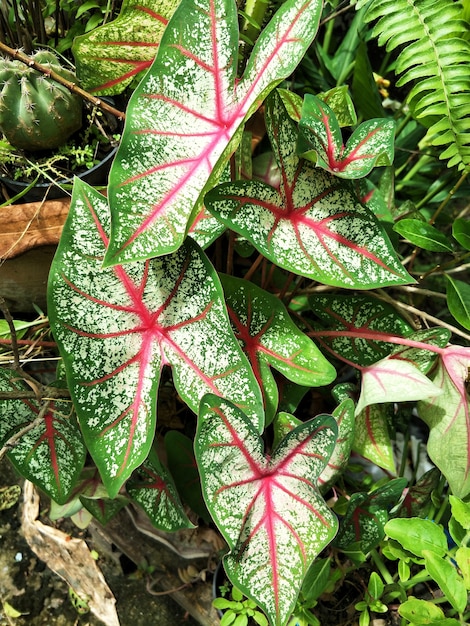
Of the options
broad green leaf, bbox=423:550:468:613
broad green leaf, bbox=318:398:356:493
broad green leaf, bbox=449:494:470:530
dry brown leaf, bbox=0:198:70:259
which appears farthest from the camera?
dry brown leaf, bbox=0:198:70:259

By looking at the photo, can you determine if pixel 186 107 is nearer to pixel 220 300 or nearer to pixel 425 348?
pixel 220 300

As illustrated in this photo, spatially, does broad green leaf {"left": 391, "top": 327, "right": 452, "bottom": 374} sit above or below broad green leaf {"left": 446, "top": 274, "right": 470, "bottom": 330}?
below

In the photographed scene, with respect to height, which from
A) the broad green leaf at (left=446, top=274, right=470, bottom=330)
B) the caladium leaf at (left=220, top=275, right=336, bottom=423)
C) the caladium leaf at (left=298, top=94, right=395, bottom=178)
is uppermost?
the caladium leaf at (left=298, top=94, right=395, bottom=178)

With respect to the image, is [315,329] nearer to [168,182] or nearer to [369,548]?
[369,548]

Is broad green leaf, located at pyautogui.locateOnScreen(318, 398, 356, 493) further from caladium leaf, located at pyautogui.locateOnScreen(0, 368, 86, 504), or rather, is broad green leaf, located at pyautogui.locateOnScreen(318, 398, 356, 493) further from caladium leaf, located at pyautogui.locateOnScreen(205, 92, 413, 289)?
caladium leaf, located at pyautogui.locateOnScreen(0, 368, 86, 504)

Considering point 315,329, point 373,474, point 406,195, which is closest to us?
point 315,329

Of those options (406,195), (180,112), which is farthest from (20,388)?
(406,195)

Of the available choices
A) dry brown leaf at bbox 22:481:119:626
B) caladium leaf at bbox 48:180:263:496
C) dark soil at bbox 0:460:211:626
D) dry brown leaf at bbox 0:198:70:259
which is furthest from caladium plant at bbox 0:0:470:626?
dark soil at bbox 0:460:211:626
